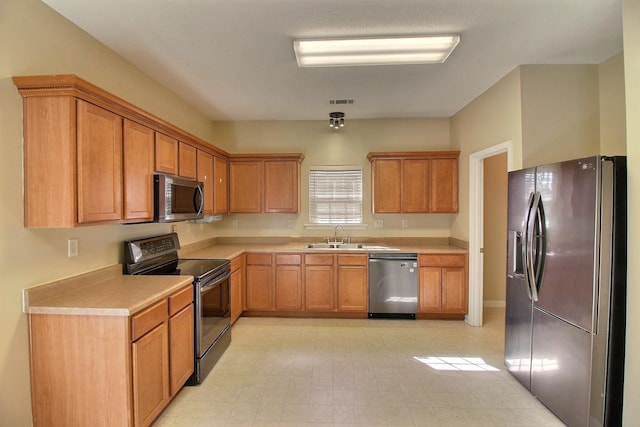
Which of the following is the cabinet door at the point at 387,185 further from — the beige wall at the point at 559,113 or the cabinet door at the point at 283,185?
the beige wall at the point at 559,113

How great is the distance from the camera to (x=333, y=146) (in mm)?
4512

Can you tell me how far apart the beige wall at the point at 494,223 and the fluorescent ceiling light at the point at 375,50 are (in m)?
2.40

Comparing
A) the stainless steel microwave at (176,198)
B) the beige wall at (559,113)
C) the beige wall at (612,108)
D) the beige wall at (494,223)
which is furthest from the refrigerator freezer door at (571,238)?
the stainless steel microwave at (176,198)

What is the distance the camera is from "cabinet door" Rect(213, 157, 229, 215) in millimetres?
3758

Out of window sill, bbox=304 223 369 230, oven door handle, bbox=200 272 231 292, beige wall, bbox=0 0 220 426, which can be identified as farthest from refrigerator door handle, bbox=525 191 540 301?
beige wall, bbox=0 0 220 426

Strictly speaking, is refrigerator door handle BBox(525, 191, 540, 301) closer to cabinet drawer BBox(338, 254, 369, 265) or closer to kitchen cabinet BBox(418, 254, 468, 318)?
kitchen cabinet BBox(418, 254, 468, 318)

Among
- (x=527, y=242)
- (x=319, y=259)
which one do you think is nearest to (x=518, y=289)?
(x=527, y=242)

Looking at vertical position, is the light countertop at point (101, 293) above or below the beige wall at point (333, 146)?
below

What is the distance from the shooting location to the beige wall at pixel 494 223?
423 centimetres

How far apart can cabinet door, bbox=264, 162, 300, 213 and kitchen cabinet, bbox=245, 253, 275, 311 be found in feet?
2.54

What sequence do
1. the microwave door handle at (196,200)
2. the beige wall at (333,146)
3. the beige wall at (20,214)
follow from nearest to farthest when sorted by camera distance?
the beige wall at (20,214)
the microwave door handle at (196,200)
the beige wall at (333,146)

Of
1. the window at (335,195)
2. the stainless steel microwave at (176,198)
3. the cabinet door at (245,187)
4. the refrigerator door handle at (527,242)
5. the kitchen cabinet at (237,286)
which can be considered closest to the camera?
the refrigerator door handle at (527,242)

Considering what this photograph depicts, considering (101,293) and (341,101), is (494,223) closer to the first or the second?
(341,101)

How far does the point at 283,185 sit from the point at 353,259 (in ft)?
4.77
